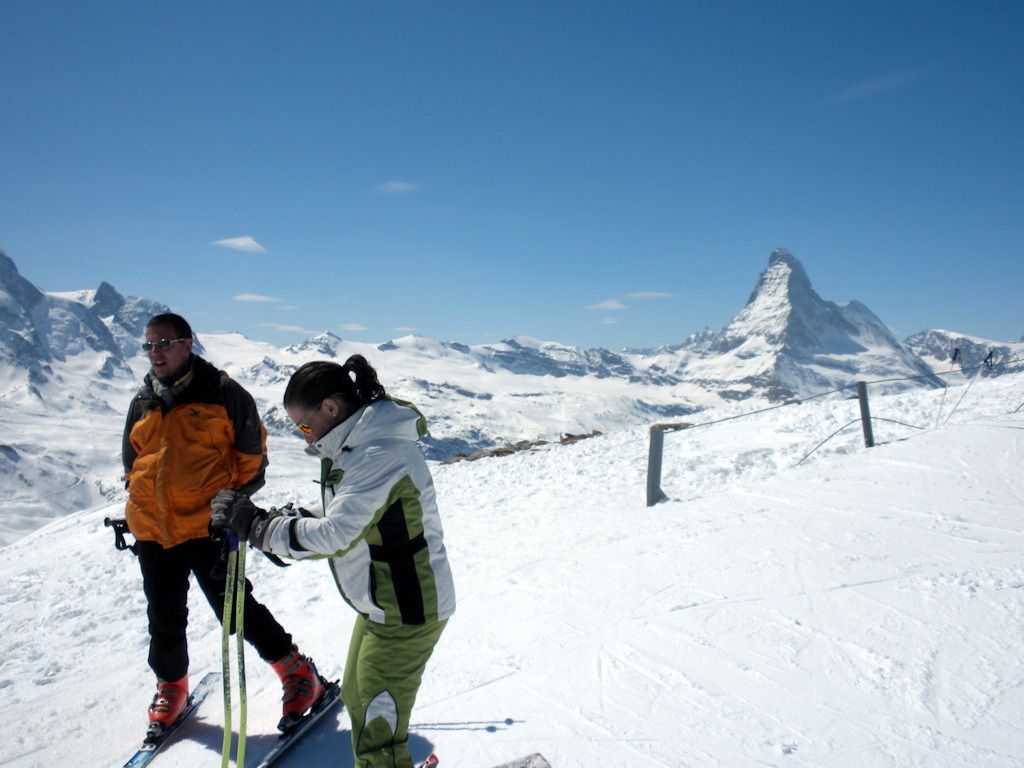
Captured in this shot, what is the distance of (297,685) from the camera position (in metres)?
3.72

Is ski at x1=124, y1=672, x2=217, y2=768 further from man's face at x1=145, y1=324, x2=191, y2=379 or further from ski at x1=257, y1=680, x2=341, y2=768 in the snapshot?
man's face at x1=145, y1=324, x2=191, y2=379

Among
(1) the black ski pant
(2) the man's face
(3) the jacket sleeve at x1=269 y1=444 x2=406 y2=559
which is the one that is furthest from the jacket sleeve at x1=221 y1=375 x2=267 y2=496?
(3) the jacket sleeve at x1=269 y1=444 x2=406 y2=559

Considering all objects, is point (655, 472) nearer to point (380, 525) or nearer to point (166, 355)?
point (380, 525)

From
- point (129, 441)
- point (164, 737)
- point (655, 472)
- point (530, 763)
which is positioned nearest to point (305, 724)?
point (164, 737)

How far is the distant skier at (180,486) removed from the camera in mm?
3582

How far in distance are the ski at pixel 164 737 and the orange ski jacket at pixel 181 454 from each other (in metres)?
1.32

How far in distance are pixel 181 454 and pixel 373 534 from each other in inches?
67.9

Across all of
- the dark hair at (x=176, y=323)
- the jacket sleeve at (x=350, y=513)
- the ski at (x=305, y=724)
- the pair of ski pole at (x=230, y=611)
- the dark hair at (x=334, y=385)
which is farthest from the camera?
the dark hair at (x=176, y=323)

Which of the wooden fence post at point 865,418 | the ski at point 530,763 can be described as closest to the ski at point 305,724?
the ski at point 530,763

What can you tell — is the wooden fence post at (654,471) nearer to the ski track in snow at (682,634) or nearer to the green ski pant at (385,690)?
the ski track in snow at (682,634)

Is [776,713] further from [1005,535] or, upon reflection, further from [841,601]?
[1005,535]

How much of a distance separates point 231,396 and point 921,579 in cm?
592

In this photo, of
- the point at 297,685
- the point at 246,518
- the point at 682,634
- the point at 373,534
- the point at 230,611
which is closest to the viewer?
the point at 373,534

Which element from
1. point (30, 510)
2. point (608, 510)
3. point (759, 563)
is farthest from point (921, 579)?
point (30, 510)
